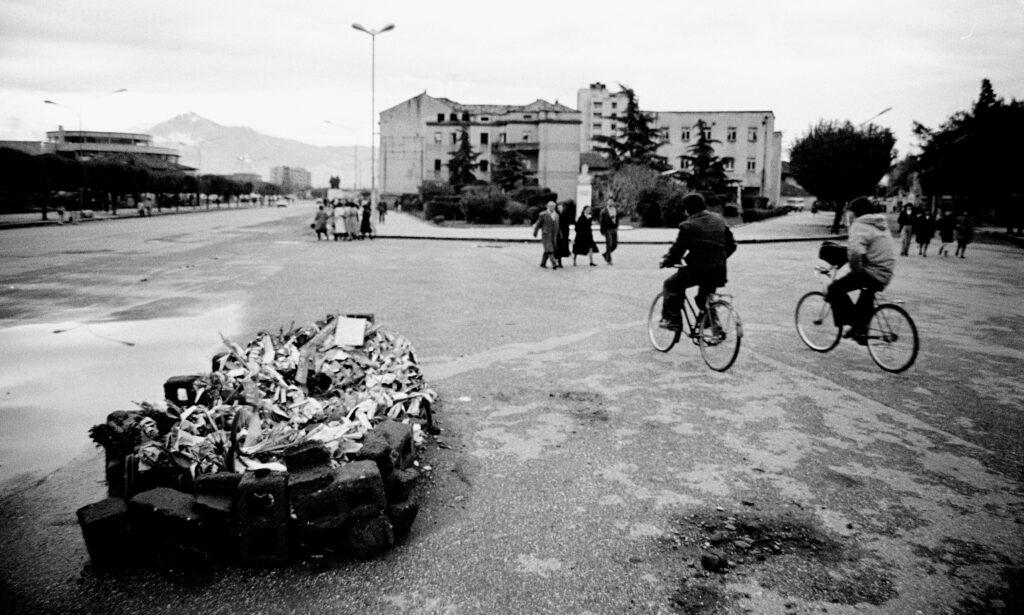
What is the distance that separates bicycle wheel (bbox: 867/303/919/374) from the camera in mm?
7199

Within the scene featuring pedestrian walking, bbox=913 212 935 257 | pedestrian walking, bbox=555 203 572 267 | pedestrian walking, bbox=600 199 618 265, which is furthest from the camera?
pedestrian walking, bbox=913 212 935 257

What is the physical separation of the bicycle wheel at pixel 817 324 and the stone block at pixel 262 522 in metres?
6.85

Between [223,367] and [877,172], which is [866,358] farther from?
[877,172]

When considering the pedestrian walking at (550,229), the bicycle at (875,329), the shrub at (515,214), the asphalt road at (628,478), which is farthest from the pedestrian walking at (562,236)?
the shrub at (515,214)

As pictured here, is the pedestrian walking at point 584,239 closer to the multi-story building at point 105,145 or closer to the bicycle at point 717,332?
the bicycle at point 717,332

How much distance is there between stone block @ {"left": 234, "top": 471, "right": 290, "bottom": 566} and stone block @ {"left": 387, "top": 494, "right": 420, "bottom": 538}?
55 centimetres

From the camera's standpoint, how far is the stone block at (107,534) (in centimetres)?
331

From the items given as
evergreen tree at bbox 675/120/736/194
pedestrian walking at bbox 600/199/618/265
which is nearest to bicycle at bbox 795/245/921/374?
pedestrian walking at bbox 600/199/618/265

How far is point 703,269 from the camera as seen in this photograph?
7.55 metres

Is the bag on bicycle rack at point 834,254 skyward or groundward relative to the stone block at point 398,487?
skyward

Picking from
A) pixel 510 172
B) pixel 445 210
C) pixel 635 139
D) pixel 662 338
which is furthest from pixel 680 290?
pixel 510 172

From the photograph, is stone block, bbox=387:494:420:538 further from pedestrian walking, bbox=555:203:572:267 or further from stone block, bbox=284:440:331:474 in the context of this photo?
pedestrian walking, bbox=555:203:572:267

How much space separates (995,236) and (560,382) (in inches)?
1677

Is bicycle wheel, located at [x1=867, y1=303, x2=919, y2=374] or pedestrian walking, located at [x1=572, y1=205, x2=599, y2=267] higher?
pedestrian walking, located at [x1=572, y1=205, x2=599, y2=267]
